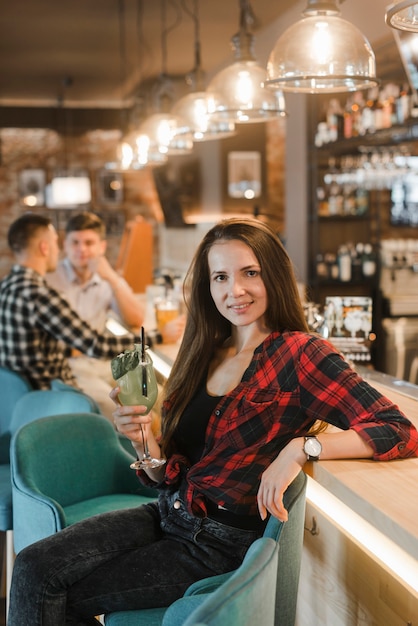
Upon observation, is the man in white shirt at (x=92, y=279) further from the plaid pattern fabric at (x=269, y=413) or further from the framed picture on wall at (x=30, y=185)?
the framed picture on wall at (x=30, y=185)

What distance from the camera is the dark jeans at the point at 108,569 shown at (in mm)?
2045

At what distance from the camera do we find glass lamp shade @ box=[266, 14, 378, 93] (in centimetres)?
256

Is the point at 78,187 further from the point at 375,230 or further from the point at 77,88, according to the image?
the point at 375,230

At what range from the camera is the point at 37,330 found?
14.0 ft

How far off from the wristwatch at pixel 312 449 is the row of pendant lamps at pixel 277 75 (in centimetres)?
98

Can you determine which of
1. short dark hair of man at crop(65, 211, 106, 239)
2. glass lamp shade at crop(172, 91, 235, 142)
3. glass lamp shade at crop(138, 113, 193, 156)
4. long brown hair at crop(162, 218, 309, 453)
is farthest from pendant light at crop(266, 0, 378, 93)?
short dark hair of man at crop(65, 211, 106, 239)

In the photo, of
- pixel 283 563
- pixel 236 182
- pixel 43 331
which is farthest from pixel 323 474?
pixel 236 182

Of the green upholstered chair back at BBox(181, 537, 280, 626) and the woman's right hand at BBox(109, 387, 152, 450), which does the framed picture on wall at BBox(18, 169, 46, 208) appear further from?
the green upholstered chair back at BBox(181, 537, 280, 626)

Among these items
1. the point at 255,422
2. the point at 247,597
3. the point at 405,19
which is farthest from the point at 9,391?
the point at 247,597

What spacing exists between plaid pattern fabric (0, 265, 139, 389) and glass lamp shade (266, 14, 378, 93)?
1945mm

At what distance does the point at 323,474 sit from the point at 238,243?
0.72 meters

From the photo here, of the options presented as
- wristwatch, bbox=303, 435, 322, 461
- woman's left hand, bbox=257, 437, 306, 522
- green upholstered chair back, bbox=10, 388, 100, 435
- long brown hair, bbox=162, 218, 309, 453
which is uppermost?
long brown hair, bbox=162, 218, 309, 453

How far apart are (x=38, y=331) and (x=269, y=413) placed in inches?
93.2

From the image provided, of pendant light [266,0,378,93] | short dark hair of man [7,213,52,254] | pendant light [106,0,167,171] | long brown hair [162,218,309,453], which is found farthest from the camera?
pendant light [106,0,167,171]
